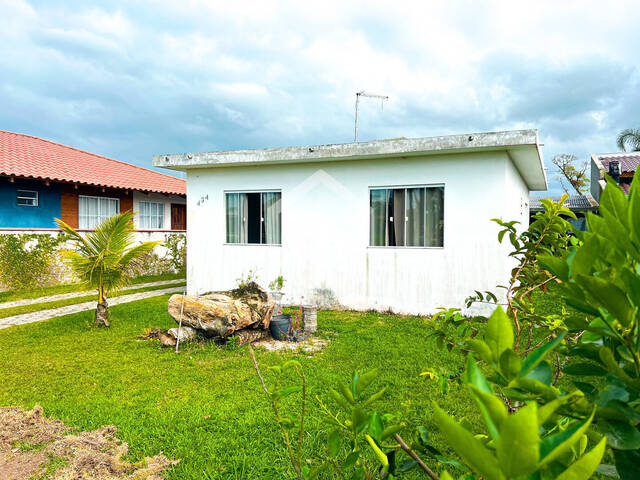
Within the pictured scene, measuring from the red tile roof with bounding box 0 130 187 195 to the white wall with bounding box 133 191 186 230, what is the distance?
17.9 inches

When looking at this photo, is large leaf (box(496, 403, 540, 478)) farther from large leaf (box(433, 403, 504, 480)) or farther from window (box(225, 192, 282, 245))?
window (box(225, 192, 282, 245))

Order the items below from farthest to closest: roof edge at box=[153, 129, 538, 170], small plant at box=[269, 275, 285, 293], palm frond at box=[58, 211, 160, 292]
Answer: small plant at box=[269, 275, 285, 293]
palm frond at box=[58, 211, 160, 292]
roof edge at box=[153, 129, 538, 170]

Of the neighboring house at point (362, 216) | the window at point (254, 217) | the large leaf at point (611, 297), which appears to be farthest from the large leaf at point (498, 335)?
the window at point (254, 217)

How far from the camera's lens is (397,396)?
4141 millimetres

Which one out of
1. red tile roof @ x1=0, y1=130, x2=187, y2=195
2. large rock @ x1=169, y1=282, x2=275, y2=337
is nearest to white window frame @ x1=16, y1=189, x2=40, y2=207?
red tile roof @ x1=0, y1=130, x2=187, y2=195

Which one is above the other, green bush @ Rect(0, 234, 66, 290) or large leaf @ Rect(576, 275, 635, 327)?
large leaf @ Rect(576, 275, 635, 327)

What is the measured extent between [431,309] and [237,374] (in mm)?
4513

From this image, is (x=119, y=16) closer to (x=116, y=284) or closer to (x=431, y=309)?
(x=116, y=284)

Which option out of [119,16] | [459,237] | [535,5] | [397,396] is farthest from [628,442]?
[119,16]

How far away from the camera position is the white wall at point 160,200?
16.8 meters

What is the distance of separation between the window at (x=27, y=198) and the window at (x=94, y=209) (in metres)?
1.53

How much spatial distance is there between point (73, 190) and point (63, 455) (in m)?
13.9

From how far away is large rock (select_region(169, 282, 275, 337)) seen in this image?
606 cm

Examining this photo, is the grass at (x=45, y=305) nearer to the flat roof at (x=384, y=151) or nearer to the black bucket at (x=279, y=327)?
the flat roof at (x=384, y=151)
